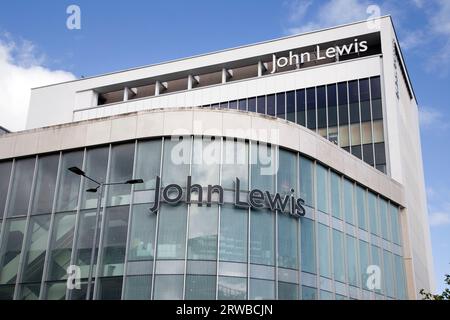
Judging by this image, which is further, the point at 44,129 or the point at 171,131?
the point at 44,129

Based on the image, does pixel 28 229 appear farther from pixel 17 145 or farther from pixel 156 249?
pixel 156 249

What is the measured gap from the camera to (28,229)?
27.1 meters

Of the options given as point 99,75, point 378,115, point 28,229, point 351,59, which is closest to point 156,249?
point 28,229

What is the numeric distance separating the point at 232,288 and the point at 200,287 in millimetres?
1396

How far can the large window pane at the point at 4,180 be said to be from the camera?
2836cm

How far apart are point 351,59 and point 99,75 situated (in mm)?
23003

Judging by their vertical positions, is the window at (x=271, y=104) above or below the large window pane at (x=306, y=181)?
above

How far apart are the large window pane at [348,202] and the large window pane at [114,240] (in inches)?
506

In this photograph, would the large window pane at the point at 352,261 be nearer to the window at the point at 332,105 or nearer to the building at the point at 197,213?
the building at the point at 197,213

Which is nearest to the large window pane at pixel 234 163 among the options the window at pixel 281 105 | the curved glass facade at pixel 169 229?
the curved glass facade at pixel 169 229

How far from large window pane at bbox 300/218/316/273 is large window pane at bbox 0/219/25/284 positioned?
44.1 feet

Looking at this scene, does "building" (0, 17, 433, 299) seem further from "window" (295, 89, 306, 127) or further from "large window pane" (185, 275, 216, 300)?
"window" (295, 89, 306, 127)

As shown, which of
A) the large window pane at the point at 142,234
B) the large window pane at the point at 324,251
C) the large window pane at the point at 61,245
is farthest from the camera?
the large window pane at the point at 324,251

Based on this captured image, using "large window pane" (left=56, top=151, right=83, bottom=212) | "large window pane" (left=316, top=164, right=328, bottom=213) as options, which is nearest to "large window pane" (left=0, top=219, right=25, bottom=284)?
"large window pane" (left=56, top=151, right=83, bottom=212)
